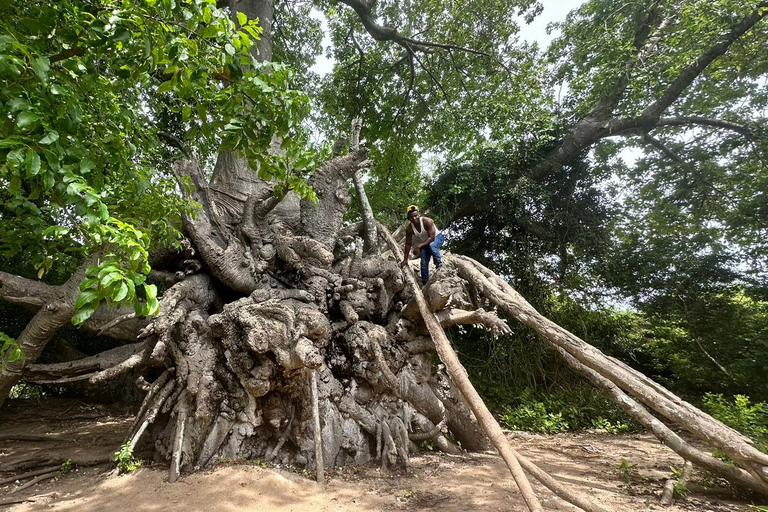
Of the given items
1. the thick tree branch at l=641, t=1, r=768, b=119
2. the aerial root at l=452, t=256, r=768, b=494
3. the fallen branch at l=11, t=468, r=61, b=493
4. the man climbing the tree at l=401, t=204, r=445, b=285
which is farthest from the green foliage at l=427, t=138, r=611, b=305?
the fallen branch at l=11, t=468, r=61, b=493

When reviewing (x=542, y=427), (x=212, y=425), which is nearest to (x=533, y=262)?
(x=542, y=427)

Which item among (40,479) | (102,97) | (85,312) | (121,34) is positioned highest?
(102,97)

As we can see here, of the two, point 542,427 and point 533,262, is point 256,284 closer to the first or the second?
point 542,427

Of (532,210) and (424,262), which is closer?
(424,262)

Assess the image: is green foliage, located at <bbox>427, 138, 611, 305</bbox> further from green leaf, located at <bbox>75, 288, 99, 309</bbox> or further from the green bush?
green leaf, located at <bbox>75, 288, 99, 309</bbox>

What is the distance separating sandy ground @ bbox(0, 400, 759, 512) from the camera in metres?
2.93

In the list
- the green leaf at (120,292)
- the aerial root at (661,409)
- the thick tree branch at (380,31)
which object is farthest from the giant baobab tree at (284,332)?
the thick tree branch at (380,31)

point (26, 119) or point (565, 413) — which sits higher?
point (26, 119)

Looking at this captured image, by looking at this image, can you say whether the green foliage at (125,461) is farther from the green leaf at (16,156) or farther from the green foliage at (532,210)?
the green foliage at (532,210)

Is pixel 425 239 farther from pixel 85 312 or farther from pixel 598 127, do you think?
pixel 598 127

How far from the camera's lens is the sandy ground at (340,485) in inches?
115

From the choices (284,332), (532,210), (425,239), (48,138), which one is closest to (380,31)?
(532,210)

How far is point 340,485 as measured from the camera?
3328mm

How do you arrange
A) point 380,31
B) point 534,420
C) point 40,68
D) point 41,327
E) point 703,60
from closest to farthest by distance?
point 40,68 < point 41,327 < point 534,420 < point 703,60 < point 380,31
